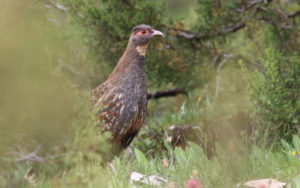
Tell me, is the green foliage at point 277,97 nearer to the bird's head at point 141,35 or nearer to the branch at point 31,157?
the bird's head at point 141,35

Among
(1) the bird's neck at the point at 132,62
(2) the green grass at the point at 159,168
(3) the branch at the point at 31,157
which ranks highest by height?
(1) the bird's neck at the point at 132,62

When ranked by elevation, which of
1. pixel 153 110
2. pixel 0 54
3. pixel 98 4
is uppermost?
pixel 98 4

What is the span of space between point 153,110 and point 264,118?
2.02 meters

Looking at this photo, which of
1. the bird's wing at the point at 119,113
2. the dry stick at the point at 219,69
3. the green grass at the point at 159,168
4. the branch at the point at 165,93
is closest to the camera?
the green grass at the point at 159,168

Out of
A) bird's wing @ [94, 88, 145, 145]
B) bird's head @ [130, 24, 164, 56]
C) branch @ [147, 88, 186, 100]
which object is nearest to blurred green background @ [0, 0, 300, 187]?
branch @ [147, 88, 186, 100]

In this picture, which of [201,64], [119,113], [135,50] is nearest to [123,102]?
[119,113]

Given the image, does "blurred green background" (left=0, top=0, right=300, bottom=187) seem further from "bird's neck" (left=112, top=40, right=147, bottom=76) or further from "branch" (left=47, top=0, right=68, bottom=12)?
"bird's neck" (left=112, top=40, right=147, bottom=76)

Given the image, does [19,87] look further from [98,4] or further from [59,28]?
[59,28]

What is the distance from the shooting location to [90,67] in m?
6.73

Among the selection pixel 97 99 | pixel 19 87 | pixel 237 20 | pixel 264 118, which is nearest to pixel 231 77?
pixel 237 20

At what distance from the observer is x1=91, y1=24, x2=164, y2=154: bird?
4.79 meters

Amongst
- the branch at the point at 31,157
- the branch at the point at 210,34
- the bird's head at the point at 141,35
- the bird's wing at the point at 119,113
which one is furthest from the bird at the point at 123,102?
the branch at the point at 31,157

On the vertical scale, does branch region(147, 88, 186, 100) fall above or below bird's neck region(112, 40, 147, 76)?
below

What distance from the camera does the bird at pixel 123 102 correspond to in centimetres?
479
